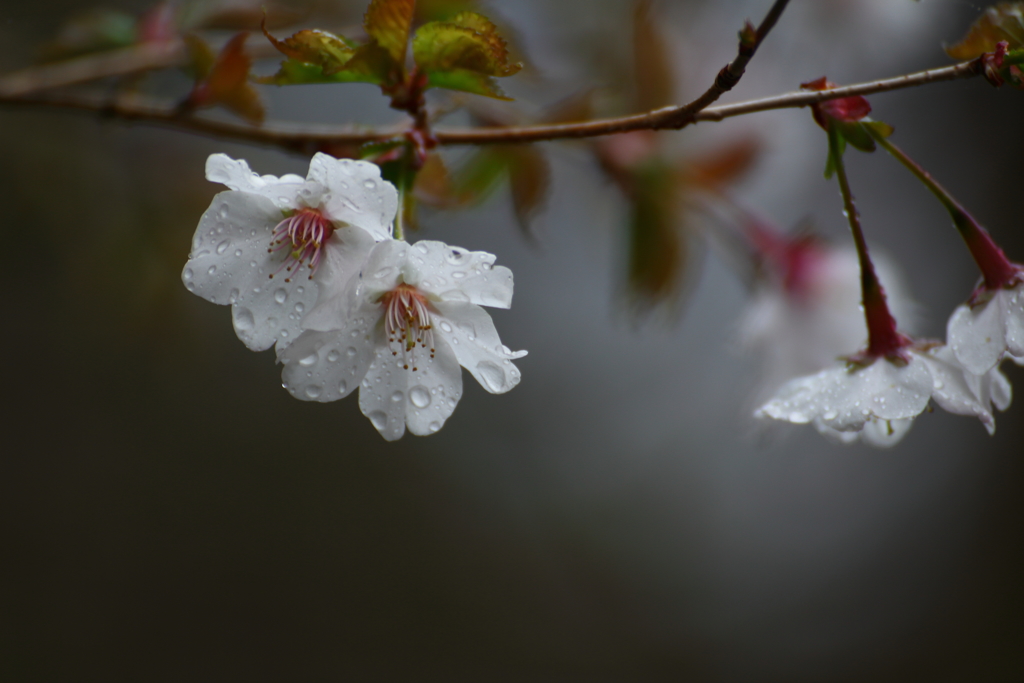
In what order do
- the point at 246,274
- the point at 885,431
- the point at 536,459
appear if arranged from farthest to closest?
the point at 536,459 → the point at 885,431 → the point at 246,274

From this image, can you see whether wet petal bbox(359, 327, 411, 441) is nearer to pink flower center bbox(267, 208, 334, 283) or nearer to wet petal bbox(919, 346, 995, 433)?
pink flower center bbox(267, 208, 334, 283)

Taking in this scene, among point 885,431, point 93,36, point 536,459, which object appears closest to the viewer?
point 885,431

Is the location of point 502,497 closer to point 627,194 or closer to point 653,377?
point 653,377

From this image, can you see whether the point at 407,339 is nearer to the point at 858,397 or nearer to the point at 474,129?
the point at 474,129

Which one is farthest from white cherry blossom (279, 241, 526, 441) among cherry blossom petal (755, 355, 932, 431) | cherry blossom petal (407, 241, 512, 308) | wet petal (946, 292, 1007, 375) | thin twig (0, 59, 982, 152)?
wet petal (946, 292, 1007, 375)

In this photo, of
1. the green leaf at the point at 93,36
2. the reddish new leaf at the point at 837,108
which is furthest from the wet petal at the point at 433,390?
the green leaf at the point at 93,36

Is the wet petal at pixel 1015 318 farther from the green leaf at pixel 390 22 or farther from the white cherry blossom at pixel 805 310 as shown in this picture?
the green leaf at pixel 390 22

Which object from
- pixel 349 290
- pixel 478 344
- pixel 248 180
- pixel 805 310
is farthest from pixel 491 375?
pixel 805 310

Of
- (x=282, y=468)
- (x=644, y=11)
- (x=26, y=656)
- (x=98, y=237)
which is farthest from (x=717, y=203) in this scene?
(x=26, y=656)
